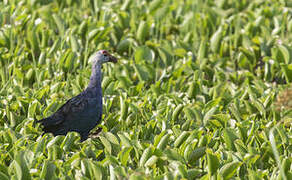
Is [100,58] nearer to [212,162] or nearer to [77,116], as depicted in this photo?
[77,116]

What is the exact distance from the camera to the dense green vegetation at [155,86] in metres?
4.55

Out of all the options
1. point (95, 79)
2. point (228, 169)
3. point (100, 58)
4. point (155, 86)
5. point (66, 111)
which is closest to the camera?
point (228, 169)

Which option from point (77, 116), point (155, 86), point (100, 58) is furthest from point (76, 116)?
point (155, 86)

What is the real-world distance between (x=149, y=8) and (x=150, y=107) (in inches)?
112

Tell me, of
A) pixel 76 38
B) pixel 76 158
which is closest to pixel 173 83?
pixel 76 38

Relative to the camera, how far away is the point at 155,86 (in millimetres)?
6230

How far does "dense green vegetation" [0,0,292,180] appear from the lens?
14.9ft

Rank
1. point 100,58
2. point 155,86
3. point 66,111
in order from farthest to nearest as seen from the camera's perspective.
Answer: point 155,86, point 100,58, point 66,111

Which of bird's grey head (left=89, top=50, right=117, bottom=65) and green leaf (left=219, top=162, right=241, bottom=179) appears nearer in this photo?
green leaf (left=219, top=162, right=241, bottom=179)

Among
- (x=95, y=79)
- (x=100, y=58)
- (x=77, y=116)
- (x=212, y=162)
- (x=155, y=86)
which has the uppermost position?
(x=100, y=58)

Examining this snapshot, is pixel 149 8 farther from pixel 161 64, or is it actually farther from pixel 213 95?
pixel 213 95

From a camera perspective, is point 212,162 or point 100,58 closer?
point 212,162

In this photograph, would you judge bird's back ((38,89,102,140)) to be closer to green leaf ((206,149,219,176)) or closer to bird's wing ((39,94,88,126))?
bird's wing ((39,94,88,126))

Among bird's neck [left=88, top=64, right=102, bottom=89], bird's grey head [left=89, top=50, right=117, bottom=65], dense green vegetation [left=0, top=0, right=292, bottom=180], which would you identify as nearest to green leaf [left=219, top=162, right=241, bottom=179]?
dense green vegetation [left=0, top=0, right=292, bottom=180]
